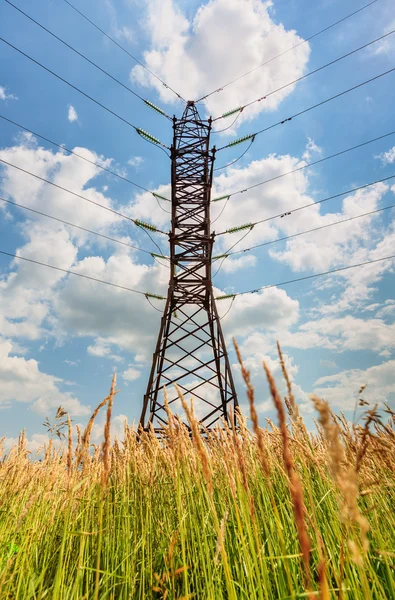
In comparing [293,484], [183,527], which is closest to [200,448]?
[293,484]

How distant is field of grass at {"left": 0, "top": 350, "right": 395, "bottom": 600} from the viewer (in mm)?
1999

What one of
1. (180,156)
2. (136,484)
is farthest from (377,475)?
(180,156)

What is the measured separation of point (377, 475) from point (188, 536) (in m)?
2.04

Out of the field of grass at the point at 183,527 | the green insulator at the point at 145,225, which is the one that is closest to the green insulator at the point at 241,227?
the green insulator at the point at 145,225

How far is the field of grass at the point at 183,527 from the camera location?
1999 mm

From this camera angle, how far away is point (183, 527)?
2090 millimetres

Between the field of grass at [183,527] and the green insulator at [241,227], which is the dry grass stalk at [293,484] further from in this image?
the green insulator at [241,227]

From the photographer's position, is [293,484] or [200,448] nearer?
[293,484]

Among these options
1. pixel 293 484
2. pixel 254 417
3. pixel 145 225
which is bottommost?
pixel 293 484

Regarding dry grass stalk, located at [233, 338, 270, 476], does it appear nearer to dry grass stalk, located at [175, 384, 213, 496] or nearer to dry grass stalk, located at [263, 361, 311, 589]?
dry grass stalk, located at [263, 361, 311, 589]

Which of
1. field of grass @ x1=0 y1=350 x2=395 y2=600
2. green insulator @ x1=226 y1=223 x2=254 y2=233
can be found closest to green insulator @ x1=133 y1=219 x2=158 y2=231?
green insulator @ x1=226 y1=223 x2=254 y2=233

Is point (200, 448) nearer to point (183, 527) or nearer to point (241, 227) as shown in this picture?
point (183, 527)

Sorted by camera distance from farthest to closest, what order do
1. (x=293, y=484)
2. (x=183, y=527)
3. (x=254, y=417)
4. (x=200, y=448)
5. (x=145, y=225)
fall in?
(x=145, y=225) < (x=183, y=527) < (x=200, y=448) < (x=254, y=417) < (x=293, y=484)

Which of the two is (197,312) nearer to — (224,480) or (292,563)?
(224,480)
